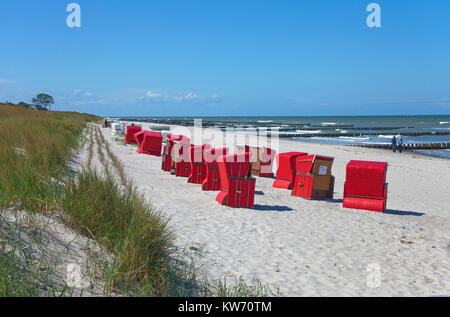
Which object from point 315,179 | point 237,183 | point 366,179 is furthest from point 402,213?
point 237,183

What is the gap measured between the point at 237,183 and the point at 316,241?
299cm

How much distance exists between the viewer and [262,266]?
5543mm

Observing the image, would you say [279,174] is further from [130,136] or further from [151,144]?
[130,136]

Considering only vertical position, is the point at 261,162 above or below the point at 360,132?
below

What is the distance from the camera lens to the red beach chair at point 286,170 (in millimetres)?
12680

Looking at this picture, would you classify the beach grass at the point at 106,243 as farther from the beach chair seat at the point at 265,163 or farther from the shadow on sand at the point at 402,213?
the beach chair seat at the point at 265,163

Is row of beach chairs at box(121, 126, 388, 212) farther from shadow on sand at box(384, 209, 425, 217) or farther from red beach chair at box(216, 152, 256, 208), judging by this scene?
shadow on sand at box(384, 209, 425, 217)

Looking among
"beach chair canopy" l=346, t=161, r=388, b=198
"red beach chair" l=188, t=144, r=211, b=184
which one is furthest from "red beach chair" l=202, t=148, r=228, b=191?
"beach chair canopy" l=346, t=161, r=388, b=198

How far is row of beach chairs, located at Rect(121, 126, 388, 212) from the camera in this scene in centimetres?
957

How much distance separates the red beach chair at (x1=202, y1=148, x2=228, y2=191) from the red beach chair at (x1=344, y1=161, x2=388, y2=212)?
3936mm

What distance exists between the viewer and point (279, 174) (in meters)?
13.2
